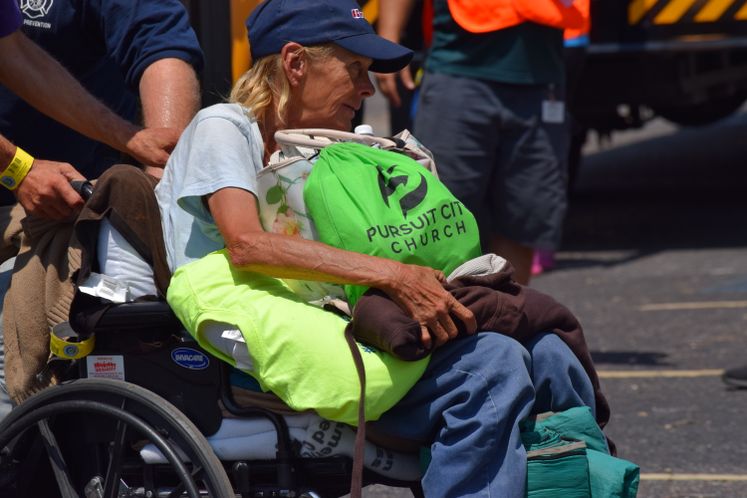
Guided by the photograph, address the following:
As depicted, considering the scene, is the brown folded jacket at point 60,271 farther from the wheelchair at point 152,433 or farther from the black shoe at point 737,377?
the black shoe at point 737,377

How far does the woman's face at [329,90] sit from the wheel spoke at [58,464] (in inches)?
36.6

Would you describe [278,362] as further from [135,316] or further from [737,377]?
[737,377]

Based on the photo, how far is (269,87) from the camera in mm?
3574

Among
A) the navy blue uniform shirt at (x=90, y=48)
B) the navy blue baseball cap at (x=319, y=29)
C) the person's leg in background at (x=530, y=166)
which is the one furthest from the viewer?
the person's leg in background at (x=530, y=166)

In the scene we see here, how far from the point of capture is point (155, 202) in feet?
11.4

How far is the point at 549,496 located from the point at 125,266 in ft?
3.64

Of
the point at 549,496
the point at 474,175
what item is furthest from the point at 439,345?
the point at 474,175

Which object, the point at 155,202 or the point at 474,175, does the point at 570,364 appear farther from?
the point at 474,175

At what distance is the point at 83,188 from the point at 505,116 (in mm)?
2446

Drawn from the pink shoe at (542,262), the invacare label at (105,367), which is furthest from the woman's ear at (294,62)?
the pink shoe at (542,262)

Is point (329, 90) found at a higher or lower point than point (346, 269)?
higher

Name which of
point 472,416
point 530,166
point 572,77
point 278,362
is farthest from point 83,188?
point 572,77

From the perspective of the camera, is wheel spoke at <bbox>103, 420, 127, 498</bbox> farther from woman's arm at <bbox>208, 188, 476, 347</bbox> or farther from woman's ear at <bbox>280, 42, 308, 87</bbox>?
woman's ear at <bbox>280, 42, 308, 87</bbox>

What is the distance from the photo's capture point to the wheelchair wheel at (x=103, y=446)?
3.18 metres
